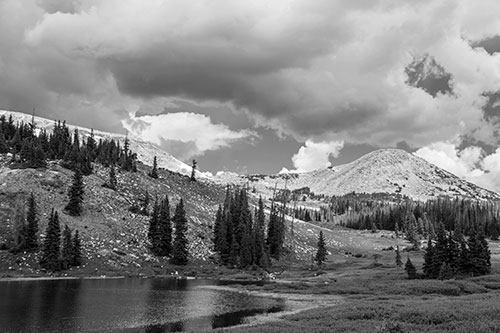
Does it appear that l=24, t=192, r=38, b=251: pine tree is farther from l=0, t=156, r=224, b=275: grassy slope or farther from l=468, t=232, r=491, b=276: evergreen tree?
l=468, t=232, r=491, b=276: evergreen tree

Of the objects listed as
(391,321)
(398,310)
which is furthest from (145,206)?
(391,321)

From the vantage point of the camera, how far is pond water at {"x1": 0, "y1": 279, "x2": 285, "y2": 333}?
51.7 meters

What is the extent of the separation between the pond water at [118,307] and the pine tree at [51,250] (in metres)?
15.5

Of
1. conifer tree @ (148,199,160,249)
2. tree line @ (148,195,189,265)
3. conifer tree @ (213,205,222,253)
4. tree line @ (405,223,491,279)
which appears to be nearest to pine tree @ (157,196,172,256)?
tree line @ (148,195,189,265)

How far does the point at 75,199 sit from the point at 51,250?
31.4 metres

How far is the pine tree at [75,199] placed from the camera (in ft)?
461

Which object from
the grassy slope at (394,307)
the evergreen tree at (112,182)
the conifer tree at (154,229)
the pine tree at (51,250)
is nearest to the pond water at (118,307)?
the grassy slope at (394,307)

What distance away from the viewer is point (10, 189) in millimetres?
141625

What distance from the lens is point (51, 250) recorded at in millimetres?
112938

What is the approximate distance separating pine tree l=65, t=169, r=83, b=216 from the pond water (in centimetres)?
4679

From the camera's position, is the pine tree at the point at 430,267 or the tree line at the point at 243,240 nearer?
the pine tree at the point at 430,267

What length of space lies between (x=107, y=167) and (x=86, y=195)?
3720cm

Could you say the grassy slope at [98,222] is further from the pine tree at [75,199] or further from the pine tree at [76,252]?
the pine tree at [76,252]

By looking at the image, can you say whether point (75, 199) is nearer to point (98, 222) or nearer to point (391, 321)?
point (98, 222)
